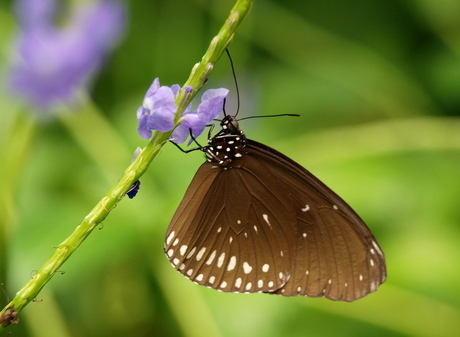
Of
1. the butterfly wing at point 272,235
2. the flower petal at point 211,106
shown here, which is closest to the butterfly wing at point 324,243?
the butterfly wing at point 272,235

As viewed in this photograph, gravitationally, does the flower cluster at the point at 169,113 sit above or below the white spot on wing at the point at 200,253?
below

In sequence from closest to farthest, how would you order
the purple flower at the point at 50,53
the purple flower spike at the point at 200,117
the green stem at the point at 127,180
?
the green stem at the point at 127,180 < the purple flower spike at the point at 200,117 < the purple flower at the point at 50,53

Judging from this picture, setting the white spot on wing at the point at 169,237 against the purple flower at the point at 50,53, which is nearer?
the white spot on wing at the point at 169,237

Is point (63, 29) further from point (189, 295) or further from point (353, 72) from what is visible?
point (353, 72)

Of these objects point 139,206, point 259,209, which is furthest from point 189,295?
point 259,209

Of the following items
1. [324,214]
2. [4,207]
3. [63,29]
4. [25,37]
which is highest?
[63,29]

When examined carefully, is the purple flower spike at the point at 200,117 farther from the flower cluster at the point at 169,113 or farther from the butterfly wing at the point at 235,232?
the butterfly wing at the point at 235,232
